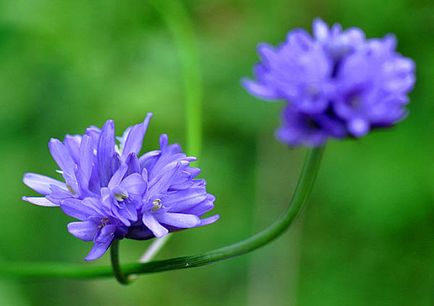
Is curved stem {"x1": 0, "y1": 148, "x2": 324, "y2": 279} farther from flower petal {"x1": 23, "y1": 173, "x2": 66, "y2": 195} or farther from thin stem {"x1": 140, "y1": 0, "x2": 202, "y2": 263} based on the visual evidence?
thin stem {"x1": 140, "y1": 0, "x2": 202, "y2": 263}

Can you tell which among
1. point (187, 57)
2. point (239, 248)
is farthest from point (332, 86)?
point (187, 57)

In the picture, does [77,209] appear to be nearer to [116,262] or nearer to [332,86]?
[116,262]

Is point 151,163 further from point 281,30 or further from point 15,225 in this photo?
point 281,30

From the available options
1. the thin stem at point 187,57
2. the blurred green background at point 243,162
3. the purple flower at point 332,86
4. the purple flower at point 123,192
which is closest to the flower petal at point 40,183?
the purple flower at point 123,192

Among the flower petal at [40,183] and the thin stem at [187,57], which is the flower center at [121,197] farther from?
the thin stem at [187,57]

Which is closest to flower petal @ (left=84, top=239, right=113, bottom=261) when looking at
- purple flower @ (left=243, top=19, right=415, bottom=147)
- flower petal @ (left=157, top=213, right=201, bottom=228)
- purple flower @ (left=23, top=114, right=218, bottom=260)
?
purple flower @ (left=23, top=114, right=218, bottom=260)

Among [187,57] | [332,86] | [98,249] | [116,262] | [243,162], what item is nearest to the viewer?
[98,249]
